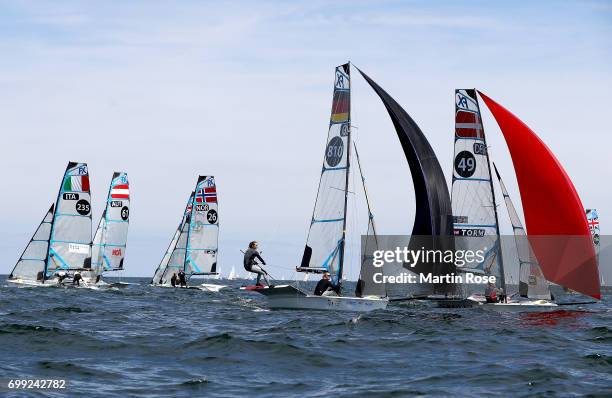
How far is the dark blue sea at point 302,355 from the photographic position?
11.4 m

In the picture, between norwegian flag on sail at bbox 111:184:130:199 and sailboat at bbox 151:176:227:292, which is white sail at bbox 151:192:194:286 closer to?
sailboat at bbox 151:176:227:292

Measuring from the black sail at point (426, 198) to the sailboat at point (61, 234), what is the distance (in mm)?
21202

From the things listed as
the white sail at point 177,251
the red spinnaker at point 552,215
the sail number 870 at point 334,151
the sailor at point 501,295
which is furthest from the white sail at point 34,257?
the red spinnaker at point 552,215

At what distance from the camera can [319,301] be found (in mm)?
22906

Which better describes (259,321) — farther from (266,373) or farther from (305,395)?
(305,395)

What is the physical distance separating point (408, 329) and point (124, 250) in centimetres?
3809

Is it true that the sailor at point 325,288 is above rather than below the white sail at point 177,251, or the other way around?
below

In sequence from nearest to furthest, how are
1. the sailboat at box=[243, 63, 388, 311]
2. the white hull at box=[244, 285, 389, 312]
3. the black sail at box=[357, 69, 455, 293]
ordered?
1. the white hull at box=[244, 285, 389, 312]
2. the sailboat at box=[243, 63, 388, 311]
3. the black sail at box=[357, 69, 455, 293]

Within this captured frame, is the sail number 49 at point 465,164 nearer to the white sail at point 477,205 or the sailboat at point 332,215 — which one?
the white sail at point 477,205

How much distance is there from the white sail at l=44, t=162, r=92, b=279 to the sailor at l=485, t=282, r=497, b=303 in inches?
936

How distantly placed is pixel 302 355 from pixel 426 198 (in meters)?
14.0

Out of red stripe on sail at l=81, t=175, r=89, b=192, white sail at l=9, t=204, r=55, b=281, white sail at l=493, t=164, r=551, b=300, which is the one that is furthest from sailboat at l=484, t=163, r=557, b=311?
white sail at l=9, t=204, r=55, b=281

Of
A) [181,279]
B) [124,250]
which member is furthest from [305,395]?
[124,250]

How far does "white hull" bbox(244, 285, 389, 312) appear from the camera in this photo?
2284 cm
